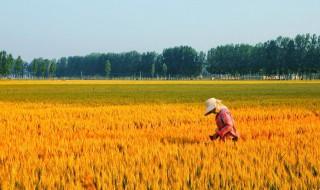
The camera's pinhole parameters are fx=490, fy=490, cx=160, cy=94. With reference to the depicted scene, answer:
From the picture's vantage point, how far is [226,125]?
812 cm

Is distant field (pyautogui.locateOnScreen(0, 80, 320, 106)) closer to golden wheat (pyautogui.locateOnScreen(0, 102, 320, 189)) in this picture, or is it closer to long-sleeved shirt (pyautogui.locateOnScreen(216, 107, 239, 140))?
golden wheat (pyautogui.locateOnScreen(0, 102, 320, 189))

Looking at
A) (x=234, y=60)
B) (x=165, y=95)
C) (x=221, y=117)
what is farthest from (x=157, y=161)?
(x=234, y=60)

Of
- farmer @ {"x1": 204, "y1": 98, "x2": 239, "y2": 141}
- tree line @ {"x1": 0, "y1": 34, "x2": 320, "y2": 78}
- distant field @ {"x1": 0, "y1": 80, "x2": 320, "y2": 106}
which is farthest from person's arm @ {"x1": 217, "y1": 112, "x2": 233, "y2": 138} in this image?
tree line @ {"x1": 0, "y1": 34, "x2": 320, "y2": 78}

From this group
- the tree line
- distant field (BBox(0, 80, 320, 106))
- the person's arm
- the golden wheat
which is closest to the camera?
the golden wheat

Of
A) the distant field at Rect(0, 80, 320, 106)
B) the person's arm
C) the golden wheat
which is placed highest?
the person's arm

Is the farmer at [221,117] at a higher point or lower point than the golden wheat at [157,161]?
higher

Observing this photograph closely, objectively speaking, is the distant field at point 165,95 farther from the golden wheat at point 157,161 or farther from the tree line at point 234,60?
the tree line at point 234,60

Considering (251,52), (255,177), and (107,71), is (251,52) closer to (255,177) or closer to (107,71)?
(107,71)

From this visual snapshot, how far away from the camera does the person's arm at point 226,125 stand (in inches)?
316

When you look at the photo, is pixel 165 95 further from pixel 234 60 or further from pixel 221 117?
pixel 234 60

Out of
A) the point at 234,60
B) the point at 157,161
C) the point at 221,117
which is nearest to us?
the point at 157,161

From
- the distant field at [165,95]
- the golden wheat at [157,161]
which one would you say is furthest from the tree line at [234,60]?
the golden wheat at [157,161]

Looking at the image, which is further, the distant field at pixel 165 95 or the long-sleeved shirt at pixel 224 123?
the distant field at pixel 165 95

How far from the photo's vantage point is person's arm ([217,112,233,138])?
802 cm
